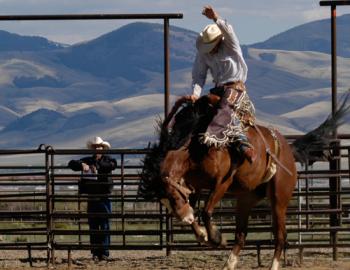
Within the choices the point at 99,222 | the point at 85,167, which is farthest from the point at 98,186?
the point at 99,222

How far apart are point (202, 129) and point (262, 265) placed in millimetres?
3298

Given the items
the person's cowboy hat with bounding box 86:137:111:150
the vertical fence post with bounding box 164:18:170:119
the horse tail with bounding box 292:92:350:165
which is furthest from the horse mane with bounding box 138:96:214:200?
the person's cowboy hat with bounding box 86:137:111:150

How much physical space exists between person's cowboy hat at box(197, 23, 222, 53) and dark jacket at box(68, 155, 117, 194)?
325cm

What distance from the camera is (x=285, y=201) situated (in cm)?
1192

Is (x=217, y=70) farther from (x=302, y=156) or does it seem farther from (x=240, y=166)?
(x=302, y=156)

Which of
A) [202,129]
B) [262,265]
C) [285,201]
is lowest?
[262,265]

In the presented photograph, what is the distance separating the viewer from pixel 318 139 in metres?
12.8

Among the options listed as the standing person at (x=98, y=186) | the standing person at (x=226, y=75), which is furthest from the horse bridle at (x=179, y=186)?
the standing person at (x=98, y=186)

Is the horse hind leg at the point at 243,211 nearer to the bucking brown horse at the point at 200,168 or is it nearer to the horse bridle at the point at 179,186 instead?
the bucking brown horse at the point at 200,168

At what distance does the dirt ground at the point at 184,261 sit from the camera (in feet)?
44.4

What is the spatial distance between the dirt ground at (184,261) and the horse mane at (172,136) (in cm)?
285

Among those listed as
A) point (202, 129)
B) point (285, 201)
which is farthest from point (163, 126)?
point (285, 201)

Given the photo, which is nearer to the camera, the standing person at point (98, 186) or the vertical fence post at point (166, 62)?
the standing person at point (98, 186)

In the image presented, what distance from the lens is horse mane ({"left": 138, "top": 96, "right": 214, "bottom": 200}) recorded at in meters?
10.7
